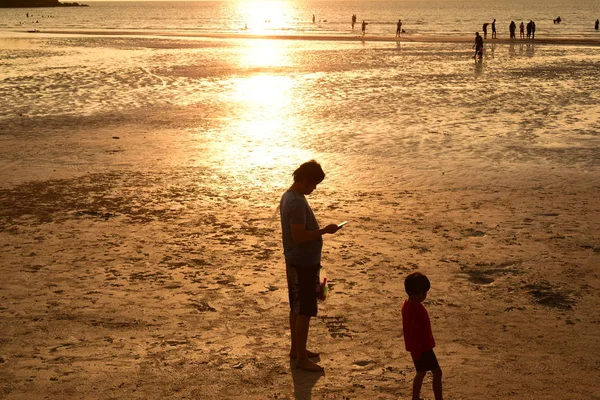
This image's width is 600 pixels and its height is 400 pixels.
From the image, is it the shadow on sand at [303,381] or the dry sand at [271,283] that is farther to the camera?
the dry sand at [271,283]

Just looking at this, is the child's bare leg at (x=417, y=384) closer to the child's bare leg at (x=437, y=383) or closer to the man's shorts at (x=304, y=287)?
the child's bare leg at (x=437, y=383)

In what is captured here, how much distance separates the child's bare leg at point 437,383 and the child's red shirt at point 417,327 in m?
0.18

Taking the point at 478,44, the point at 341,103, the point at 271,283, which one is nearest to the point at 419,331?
the point at 271,283

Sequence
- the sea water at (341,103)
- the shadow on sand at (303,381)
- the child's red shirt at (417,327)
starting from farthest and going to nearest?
the sea water at (341,103) → the shadow on sand at (303,381) → the child's red shirt at (417,327)

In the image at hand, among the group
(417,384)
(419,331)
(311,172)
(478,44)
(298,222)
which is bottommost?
(417,384)

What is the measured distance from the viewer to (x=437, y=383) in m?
5.44

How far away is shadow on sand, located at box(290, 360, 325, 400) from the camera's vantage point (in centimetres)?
582

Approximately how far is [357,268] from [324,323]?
157 cm

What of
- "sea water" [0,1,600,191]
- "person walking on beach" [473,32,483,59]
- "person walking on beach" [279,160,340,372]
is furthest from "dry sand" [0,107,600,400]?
"person walking on beach" [473,32,483,59]

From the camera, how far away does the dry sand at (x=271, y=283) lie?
20.1 feet

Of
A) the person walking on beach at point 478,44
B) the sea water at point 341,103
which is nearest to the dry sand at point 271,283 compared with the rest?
the sea water at point 341,103

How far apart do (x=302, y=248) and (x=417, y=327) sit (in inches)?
44.8

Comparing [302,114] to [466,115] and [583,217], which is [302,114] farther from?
[583,217]

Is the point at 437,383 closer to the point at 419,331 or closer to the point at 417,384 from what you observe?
the point at 417,384
